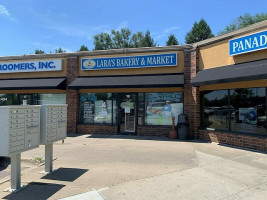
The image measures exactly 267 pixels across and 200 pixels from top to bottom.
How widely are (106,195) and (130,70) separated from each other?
8.47m

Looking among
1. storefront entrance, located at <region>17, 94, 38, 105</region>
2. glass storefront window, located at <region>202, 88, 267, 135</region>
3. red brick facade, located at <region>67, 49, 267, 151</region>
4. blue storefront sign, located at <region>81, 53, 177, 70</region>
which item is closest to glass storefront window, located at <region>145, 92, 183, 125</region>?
red brick facade, located at <region>67, 49, 267, 151</region>

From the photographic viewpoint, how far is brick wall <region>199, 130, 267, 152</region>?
8.47 meters

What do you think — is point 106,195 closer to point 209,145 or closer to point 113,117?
point 209,145

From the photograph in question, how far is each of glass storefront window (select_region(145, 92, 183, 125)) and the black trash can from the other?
0.68 m

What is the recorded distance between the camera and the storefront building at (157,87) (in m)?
8.93

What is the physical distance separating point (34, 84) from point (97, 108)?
358 cm

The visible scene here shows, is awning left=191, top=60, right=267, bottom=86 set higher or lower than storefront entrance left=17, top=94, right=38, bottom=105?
higher

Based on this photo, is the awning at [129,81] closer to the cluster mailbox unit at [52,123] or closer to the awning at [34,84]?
the awning at [34,84]

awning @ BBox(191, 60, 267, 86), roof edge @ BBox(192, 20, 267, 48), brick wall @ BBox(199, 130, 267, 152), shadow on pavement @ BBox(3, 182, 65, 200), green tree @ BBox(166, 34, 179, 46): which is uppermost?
green tree @ BBox(166, 34, 179, 46)

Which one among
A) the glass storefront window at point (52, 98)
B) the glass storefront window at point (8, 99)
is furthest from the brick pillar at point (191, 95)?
the glass storefront window at point (8, 99)

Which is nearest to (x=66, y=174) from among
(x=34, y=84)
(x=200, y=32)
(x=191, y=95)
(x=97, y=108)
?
(x=97, y=108)

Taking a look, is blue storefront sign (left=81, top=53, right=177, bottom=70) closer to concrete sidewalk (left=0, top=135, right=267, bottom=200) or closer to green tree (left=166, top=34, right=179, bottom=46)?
concrete sidewalk (left=0, top=135, right=267, bottom=200)

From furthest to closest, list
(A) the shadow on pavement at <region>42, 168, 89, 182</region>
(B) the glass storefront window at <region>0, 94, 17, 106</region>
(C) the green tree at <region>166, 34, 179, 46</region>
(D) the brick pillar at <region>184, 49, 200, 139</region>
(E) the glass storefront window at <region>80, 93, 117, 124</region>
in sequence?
(C) the green tree at <region>166, 34, 179, 46</region>
(B) the glass storefront window at <region>0, 94, 17, 106</region>
(E) the glass storefront window at <region>80, 93, 117, 124</region>
(D) the brick pillar at <region>184, 49, 200, 139</region>
(A) the shadow on pavement at <region>42, 168, 89, 182</region>

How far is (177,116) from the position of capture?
11.7m
